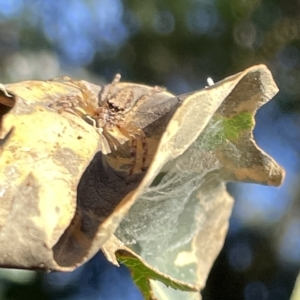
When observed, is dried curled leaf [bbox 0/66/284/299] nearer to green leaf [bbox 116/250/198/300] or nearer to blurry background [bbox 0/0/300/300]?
green leaf [bbox 116/250/198/300]

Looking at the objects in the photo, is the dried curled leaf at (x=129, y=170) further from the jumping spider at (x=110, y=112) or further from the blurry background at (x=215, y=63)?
the blurry background at (x=215, y=63)

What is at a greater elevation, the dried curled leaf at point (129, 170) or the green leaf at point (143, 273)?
the dried curled leaf at point (129, 170)

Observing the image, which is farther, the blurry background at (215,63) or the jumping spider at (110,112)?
the blurry background at (215,63)

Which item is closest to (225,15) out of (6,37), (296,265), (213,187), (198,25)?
(198,25)

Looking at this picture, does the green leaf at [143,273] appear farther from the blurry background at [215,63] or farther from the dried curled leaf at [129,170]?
the blurry background at [215,63]

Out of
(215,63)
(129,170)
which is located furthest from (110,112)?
(215,63)

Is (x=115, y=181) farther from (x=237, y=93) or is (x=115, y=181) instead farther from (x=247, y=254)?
(x=247, y=254)

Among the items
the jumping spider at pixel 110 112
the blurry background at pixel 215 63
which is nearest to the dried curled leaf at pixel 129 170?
the jumping spider at pixel 110 112

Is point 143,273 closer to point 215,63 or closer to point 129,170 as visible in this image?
point 129,170
